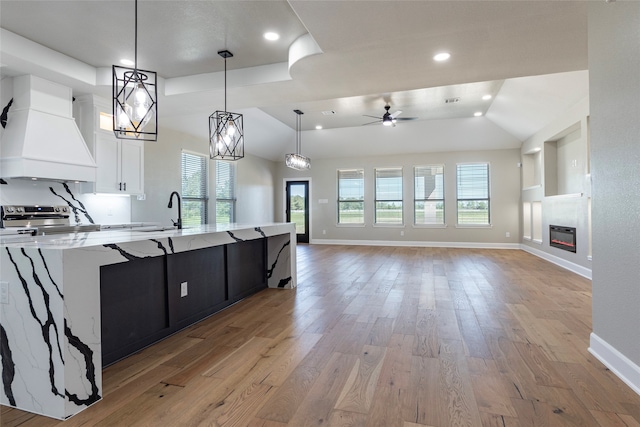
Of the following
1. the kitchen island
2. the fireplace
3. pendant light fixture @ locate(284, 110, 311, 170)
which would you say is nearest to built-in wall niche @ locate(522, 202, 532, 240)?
the fireplace

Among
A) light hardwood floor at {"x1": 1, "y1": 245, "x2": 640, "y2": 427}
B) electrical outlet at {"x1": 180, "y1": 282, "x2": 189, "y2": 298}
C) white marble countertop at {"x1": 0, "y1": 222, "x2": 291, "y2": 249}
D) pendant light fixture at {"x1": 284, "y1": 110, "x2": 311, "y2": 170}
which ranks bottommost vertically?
light hardwood floor at {"x1": 1, "y1": 245, "x2": 640, "y2": 427}

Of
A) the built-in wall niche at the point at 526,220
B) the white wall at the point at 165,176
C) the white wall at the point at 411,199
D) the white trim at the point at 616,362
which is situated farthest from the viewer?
the white wall at the point at 411,199

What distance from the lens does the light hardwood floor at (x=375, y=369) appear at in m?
1.83

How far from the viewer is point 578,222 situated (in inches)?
232

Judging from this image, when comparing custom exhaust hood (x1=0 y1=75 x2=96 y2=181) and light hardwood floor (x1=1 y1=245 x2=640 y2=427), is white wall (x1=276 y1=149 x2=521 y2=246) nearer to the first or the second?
light hardwood floor (x1=1 y1=245 x2=640 y2=427)

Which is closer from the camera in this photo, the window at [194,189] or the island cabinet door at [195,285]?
the island cabinet door at [195,285]

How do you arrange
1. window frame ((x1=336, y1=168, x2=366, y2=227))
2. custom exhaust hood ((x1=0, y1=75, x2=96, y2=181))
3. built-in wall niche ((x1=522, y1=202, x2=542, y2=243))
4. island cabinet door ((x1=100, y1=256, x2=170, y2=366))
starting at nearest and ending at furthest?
island cabinet door ((x1=100, y1=256, x2=170, y2=366)) < custom exhaust hood ((x1=0, y1=75, x2=96, y2=181)) < built-in wall niche ((x1=522, y1=202, x2=542, y2=243)) < window frame ((x1=336, y1=168, x2=366, y2=227))

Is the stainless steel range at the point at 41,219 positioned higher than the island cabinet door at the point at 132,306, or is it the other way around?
the stainless steel range at the point at 41,219

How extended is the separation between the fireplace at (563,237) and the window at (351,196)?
199 inches

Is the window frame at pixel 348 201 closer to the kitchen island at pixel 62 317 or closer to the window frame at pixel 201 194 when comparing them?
the window frame at pixel 201 194

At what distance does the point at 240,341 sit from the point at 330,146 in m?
8.14

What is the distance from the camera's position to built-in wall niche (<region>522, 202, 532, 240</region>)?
28.5ft

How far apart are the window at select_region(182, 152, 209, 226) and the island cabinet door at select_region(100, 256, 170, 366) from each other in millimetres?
4436

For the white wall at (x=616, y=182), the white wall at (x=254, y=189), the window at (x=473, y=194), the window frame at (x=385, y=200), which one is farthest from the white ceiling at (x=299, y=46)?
the window frame at (x=385, y=200)
